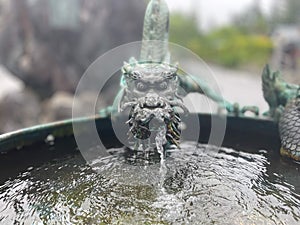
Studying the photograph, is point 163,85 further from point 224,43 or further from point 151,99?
point 224,43

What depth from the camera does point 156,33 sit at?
115 inches

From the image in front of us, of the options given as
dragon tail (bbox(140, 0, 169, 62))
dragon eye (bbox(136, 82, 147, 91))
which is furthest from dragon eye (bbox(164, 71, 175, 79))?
dragon tail (bbox(140, 0, 169, 62))

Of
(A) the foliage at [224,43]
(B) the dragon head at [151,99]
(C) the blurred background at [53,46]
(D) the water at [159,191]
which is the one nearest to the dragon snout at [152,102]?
(B) the dragon head at [151,99]

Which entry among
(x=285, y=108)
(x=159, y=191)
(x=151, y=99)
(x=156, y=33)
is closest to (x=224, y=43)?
(x=156, y=33)

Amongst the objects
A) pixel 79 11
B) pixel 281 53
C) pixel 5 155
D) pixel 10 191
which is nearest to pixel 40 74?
pixel 79 11

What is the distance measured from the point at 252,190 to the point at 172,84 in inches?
30.6

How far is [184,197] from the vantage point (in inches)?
70.2

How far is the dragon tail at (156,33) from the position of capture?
2.86 m

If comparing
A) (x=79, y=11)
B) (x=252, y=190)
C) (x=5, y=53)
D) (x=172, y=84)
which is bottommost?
(x=252, y=190)

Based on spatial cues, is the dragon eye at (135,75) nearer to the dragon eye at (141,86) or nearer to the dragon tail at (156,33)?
the dragon eye at (141,86)

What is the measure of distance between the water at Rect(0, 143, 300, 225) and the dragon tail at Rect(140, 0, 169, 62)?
2.85 feet

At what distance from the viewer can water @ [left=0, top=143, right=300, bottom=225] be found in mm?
1604

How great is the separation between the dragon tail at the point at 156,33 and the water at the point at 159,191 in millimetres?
870

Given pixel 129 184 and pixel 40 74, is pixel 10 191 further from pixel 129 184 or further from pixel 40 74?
pixel 40 74
